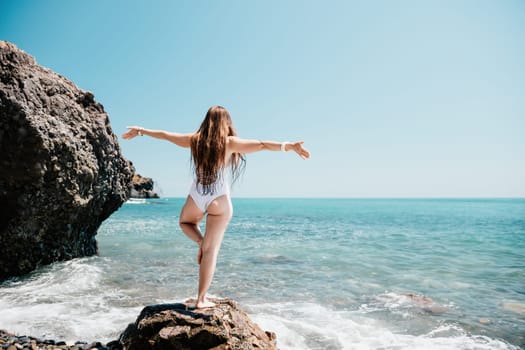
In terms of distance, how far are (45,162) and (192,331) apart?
288 inches

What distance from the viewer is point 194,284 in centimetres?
1046

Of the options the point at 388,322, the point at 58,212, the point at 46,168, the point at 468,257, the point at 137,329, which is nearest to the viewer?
the point at 137,329

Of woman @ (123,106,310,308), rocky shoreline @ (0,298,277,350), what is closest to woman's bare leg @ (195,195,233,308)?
woman @ (123,106,310,308)

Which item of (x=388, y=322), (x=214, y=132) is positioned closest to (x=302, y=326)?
(x=388, y=322)

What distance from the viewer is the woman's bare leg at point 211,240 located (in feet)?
14.7

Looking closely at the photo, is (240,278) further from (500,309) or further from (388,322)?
(500,309)

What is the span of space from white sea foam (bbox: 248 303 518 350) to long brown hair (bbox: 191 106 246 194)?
3748mm

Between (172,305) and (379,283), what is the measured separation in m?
8.87

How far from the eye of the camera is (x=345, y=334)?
22.8 feet

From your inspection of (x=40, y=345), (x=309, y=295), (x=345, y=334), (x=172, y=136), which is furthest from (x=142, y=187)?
(x=172, y=136)

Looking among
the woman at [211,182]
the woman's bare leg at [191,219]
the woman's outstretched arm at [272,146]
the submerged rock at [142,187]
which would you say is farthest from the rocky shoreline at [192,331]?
the submerged rock at [142,187]

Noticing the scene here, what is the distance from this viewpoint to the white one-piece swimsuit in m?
4.52

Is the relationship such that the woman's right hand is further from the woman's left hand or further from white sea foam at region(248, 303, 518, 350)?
white sea foam at region(248, 303, 518, 350)

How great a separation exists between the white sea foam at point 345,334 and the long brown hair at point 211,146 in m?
3.75
